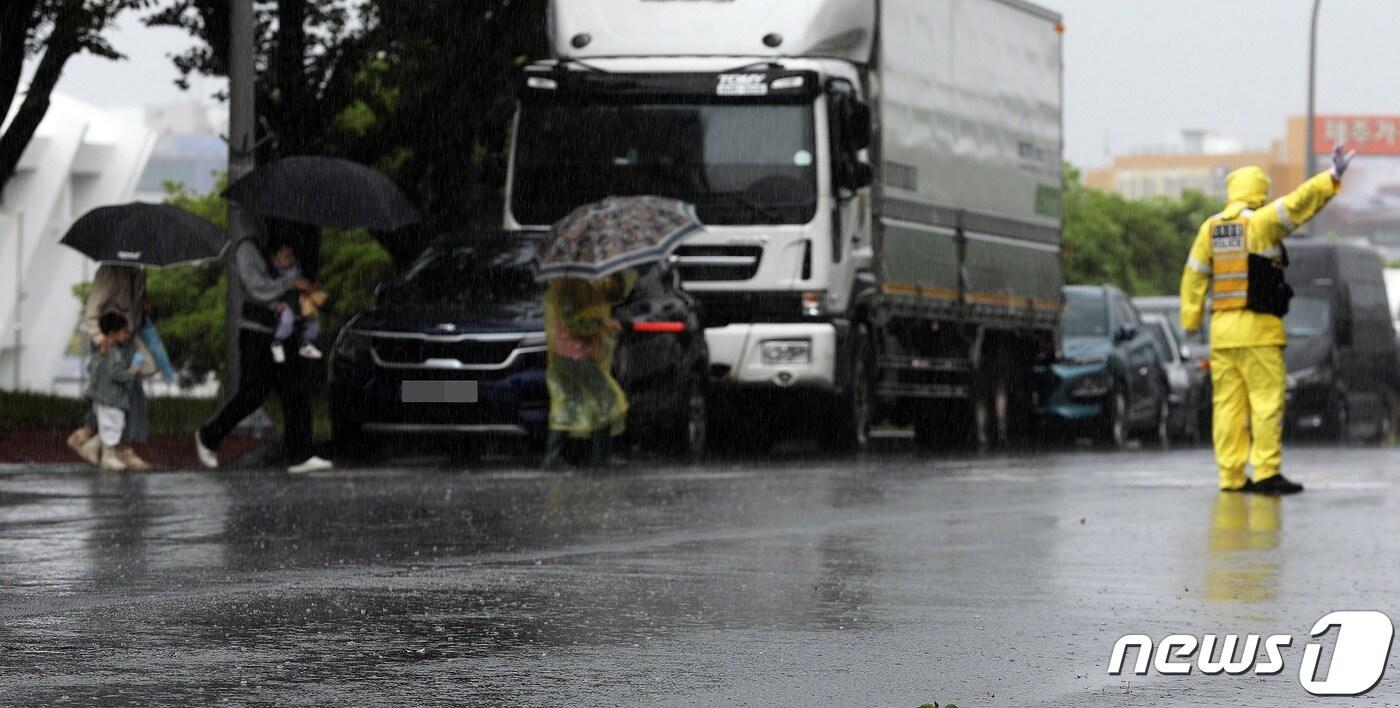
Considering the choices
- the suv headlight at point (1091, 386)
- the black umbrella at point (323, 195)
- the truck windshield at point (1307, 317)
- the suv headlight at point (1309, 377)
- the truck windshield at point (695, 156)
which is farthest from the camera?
the truck windshield at point (1307, 317)

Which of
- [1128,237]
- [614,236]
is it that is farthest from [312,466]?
[1128,237]

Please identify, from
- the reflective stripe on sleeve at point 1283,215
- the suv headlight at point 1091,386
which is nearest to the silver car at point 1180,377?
the suv headlight at point 1091,386

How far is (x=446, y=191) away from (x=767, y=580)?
17.5 metres

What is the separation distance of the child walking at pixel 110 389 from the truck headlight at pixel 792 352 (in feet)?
16.5

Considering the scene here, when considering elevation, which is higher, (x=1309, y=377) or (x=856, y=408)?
(x=856, y=408)

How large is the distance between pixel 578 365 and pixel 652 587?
8921 mm

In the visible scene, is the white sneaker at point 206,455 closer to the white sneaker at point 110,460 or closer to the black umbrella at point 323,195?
the white sneaker at point 110,460

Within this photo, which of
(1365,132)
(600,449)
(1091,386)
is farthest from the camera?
(1365,132)

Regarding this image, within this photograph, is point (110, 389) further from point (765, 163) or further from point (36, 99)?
point (765, 163)

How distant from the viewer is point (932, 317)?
79.8ft

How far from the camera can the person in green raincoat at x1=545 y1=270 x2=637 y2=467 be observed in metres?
18.8

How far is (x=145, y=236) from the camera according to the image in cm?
1948

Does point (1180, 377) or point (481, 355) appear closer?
point (481, 355)

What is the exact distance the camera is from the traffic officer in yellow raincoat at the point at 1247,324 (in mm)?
16469
